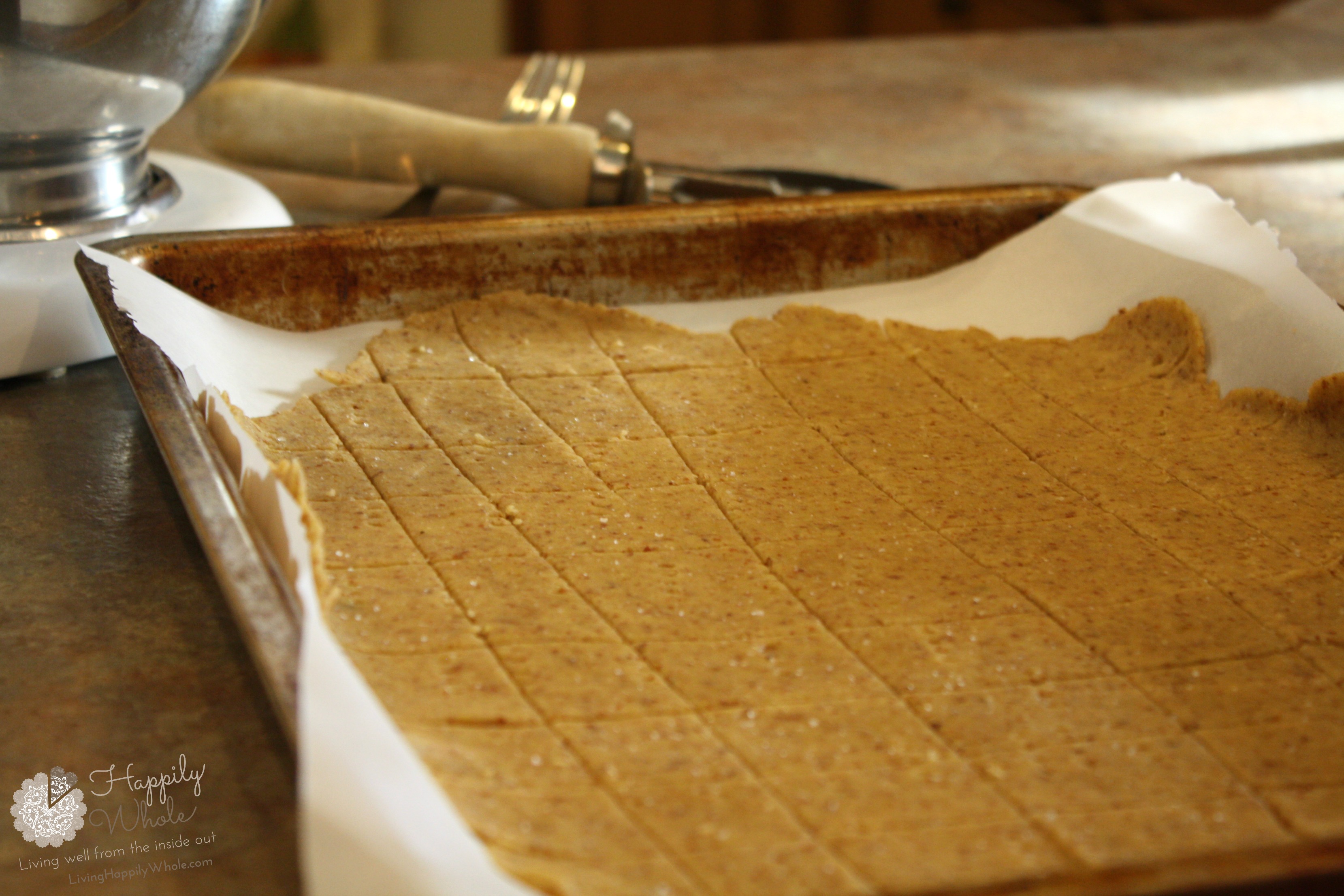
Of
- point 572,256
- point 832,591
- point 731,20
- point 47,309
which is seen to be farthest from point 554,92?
point 731,20

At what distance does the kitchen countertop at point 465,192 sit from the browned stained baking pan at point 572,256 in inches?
6.1

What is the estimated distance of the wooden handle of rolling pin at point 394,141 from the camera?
5.32ft

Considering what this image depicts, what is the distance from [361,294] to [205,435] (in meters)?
0.46

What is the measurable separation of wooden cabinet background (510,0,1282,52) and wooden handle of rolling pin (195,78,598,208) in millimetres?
3239

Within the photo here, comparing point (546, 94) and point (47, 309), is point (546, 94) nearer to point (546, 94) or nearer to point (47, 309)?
point (546, 94)

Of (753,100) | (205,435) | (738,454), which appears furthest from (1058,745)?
(753,100)

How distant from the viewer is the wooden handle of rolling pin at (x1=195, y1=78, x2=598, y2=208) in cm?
162

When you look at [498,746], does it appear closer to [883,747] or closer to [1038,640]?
[883,747]

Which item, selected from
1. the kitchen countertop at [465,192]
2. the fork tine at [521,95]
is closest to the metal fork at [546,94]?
the fork tine at [521,95]

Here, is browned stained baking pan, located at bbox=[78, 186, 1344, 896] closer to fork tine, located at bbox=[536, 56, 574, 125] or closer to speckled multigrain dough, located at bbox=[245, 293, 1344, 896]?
speckled multigrain dough, located at bbox=[245, 293, 1344, 896]

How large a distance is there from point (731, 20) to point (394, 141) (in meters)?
3.47

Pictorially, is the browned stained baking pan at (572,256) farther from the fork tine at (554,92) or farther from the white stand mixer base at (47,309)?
the fork tine at (554,92)

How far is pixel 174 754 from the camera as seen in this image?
2.55 ft

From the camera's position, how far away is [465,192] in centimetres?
187
